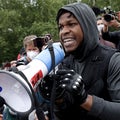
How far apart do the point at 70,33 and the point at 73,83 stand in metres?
0.46

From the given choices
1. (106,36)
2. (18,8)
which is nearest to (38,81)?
(106,36)

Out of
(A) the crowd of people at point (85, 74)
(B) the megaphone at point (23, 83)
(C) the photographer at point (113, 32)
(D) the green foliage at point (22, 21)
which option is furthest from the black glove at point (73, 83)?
(D) the green foliage at point (22, 21)

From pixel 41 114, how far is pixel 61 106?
140 millimetres

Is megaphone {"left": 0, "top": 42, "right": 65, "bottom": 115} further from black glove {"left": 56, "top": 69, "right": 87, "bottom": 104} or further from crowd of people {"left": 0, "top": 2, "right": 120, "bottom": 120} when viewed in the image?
→ black glove {"left": 56, "top": 69, "right": 87, "bottom": 104}

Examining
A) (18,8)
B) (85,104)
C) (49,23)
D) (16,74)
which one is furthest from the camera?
(18,8)

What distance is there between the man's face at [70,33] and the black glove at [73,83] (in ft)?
1.02

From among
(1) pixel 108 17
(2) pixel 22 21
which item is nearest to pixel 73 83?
(1) pixel 108 17

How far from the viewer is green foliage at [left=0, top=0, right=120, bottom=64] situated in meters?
26.5

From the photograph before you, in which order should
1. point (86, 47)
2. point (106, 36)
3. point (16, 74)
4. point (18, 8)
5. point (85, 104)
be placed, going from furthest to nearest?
point (18, 8), point (106, 36), point (86, 47), point (85, 104), point (16, 74)

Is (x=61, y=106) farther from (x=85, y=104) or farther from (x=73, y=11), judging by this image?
(x=73, y=11)

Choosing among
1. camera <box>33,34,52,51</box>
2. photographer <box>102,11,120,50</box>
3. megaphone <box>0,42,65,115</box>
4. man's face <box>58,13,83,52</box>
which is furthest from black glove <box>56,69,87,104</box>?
photographer <box>102,11,120,50</box>

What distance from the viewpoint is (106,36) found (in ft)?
17.2

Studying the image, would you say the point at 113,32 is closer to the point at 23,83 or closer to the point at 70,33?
the point at 70,33

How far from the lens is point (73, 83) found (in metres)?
2.18
